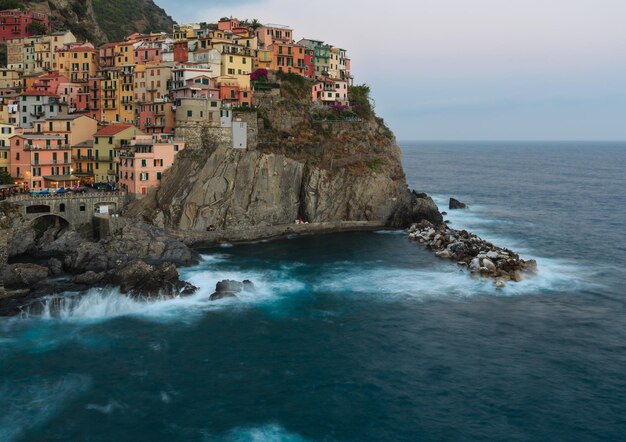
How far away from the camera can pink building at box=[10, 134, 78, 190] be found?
7850cm

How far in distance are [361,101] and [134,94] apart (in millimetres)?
38215

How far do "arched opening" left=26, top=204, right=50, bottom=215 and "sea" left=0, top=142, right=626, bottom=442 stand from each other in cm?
2037

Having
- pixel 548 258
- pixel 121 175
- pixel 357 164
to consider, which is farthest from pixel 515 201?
pixel 121 175

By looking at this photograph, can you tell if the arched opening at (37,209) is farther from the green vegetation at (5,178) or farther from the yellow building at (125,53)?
the yellow building at (125,53)

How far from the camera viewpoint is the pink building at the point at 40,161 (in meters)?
78.5

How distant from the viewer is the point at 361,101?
10681 centimetres

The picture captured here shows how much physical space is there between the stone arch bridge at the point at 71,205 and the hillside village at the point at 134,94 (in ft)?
13.6

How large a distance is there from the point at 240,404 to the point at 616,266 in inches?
1924

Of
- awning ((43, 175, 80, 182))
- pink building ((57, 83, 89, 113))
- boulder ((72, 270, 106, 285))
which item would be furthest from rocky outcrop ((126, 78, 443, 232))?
pink building ((57, 83, 89, 113))

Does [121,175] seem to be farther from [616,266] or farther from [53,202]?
[616,266]

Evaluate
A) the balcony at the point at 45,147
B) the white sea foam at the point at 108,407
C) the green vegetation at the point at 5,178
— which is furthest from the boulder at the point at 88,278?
the balcony at the point at 45,147

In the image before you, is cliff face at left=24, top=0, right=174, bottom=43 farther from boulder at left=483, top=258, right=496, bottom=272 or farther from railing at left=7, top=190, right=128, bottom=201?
boulder at left=483, top=258, right=496, bottom=272

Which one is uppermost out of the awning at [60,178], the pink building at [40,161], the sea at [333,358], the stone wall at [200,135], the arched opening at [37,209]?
the stone wall at [200,135]

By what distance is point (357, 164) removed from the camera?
9081cm
